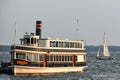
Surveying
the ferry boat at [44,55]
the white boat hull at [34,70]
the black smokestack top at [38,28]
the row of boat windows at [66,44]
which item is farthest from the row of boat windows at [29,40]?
the white boat hull at [34,70]

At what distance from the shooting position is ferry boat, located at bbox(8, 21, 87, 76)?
270ft

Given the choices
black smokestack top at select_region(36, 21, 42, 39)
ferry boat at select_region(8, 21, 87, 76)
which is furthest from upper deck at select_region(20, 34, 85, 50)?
black smokestack top at select_region(36, 21, 42, 39)

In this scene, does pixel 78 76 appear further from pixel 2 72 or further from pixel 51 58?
pixel 2 72

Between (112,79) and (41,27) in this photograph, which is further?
(41,27)

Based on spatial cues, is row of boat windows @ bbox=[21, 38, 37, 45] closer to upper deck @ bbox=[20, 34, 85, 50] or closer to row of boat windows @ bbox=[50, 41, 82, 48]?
upper deck @ bbox=[20, 34, 85, 50]

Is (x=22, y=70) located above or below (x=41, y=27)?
below

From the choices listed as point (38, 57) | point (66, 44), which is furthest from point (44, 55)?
point (66, 44)

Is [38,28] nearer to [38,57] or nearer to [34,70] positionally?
[38,57]

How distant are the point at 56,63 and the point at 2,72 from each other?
28.7 feet

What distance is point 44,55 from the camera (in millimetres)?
85688

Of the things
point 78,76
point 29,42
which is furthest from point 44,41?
point 78,76

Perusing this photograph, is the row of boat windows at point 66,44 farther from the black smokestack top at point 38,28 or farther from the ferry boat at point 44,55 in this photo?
the black smokestack top at point 38,28

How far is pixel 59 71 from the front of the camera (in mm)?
88438

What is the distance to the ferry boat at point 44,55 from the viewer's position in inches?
3241
